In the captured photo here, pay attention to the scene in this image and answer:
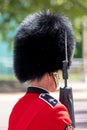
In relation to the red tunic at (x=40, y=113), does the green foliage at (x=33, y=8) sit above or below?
above

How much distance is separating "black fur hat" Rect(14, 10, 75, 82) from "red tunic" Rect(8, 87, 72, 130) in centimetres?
19

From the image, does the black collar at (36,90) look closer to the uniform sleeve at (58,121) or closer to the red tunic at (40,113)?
the red tunic at (40,113)

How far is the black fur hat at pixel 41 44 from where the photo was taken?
2787mm

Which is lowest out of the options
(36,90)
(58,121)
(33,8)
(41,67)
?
(58,121)

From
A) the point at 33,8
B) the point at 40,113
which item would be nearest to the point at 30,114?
the point at 40,113

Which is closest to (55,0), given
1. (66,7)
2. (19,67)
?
(66,7)

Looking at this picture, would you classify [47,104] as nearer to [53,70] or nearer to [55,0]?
[53,70]

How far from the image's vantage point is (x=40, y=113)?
247cm

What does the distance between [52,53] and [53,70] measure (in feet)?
0.30

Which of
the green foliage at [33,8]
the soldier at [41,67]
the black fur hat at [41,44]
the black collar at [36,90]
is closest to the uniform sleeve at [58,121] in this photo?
the soldier at [41,67]

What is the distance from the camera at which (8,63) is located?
28.4 metres

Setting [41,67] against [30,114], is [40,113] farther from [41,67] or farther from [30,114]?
[41,67]

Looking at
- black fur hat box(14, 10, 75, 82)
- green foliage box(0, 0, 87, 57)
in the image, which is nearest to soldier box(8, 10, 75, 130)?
black fur hat box(14, 10, 75, 82)

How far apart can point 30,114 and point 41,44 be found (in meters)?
0.43
